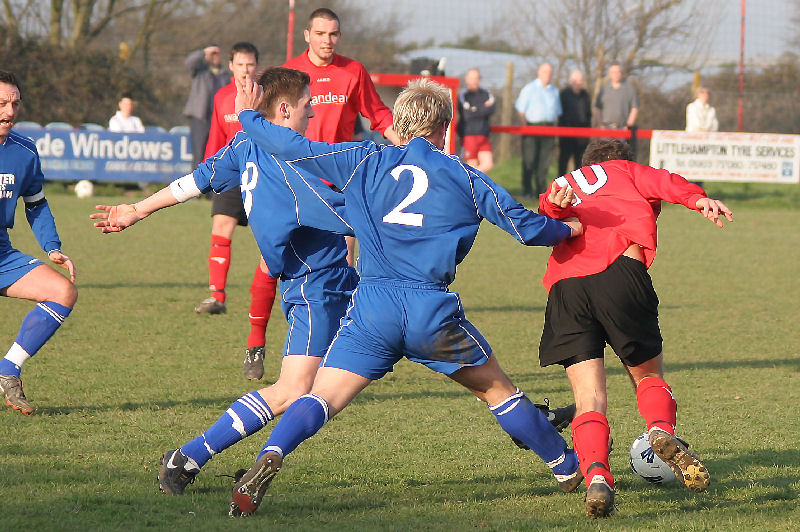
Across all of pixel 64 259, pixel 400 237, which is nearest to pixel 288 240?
pixel 400 237

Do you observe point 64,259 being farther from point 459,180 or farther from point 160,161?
point 160,161

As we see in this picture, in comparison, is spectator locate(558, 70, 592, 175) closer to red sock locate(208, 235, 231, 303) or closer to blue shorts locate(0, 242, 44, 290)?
red sock locate(208, 235, 231, 303)

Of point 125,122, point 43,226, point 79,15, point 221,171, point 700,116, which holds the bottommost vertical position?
point 43,226

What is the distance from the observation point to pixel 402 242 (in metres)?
3.93

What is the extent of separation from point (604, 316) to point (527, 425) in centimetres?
52

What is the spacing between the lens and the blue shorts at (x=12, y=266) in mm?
5723

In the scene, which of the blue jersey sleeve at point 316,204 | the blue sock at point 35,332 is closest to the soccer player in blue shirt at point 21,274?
the blue sock at point 35,332

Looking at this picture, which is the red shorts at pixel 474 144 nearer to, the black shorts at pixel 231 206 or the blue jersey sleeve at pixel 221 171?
the black shorts at pixel 231 206

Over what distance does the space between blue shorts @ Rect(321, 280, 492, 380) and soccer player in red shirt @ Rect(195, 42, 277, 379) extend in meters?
2.56

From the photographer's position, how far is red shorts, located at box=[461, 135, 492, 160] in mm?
18719

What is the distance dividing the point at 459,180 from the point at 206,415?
2.36 m

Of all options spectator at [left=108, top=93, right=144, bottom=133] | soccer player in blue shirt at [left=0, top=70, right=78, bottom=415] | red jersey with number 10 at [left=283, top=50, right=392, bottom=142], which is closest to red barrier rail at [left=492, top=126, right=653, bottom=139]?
spectator at [left=108, top=93, right=144, bottom=133]

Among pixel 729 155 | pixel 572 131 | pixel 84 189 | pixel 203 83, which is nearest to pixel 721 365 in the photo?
pixel 203 83

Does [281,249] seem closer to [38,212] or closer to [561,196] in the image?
[561,196]
